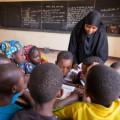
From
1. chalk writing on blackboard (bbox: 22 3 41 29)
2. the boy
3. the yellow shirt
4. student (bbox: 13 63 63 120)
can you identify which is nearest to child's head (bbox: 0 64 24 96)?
student (bbox: 13 63 63 120)

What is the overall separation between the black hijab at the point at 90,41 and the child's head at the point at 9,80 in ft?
3.87

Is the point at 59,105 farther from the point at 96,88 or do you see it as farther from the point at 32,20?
the point at 32,20

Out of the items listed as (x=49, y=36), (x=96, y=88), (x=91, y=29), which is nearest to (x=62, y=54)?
(x=91, y=29)

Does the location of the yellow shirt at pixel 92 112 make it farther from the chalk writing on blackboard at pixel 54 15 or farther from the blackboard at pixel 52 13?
the chalk writing on blackboard at pixel 54 15

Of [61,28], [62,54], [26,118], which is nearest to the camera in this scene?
[26,118]

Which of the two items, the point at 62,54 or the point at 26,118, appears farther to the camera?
the point at 62,54

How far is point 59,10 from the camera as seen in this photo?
Result: 495 centimetres

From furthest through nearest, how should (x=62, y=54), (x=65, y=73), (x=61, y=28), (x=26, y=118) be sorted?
(x=61, y=28) → (x=62, y=54) → (x=65, y=73) → (x=26, y=118)

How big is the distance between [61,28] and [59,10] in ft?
2.26

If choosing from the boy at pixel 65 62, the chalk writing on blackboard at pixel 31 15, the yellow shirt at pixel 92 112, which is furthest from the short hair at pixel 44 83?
the chalk writing on blackboard at pixel 31 15

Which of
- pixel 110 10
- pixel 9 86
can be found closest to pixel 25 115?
pixel 9 86

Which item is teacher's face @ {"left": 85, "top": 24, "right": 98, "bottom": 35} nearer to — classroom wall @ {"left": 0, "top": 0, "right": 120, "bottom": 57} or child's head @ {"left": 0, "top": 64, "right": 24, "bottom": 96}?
Result: child's head @ {"left": 0, "top": 64, "right": 24, "bottom": 96}

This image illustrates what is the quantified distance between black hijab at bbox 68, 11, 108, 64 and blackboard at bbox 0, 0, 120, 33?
2732 mm

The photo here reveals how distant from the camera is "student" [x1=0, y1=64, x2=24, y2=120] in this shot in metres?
0.90
